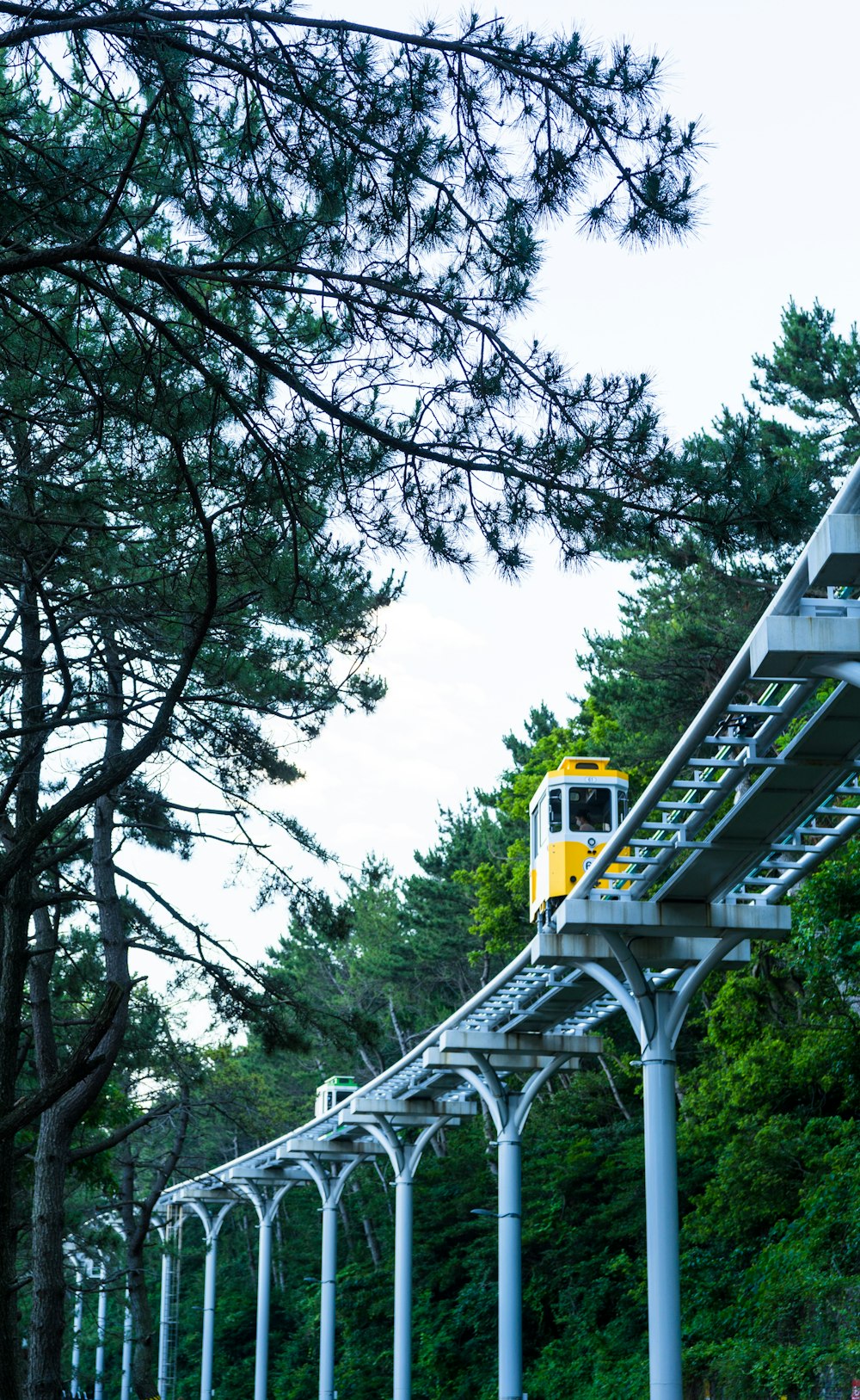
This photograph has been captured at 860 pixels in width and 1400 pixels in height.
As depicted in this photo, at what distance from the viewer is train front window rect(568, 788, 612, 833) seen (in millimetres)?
18016

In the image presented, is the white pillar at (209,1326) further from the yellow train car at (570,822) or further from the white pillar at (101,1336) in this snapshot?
the yellow train car at (570,822)

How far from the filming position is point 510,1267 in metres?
19.1

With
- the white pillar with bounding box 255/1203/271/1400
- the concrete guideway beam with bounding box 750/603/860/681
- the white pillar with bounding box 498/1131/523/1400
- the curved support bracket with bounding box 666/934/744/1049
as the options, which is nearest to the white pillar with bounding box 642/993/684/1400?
the curved support bracket with bounding box 666/934/744/1049

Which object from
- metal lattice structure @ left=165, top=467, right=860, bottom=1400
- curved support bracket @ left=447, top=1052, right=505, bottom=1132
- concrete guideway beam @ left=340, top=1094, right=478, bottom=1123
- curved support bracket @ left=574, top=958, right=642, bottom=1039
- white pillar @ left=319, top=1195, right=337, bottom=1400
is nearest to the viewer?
metal lattice structure @ left=165, top=467, right=860, bottom=1400

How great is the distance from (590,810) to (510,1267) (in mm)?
5717

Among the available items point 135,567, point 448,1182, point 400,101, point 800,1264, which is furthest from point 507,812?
point 400,101

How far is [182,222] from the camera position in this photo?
688 cm

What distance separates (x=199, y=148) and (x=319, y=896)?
8.04 meters

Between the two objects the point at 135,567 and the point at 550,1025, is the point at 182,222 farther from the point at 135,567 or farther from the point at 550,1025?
the point at 550,1025

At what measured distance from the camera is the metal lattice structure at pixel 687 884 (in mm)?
8734

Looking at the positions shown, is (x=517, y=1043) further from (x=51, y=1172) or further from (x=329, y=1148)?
(x=329, y=1148)

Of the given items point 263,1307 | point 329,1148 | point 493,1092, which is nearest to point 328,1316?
point 329,1148

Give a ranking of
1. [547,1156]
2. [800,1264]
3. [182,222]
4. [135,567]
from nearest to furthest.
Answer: [182,222] → [135,567] → [800,1264] → [547,1156]

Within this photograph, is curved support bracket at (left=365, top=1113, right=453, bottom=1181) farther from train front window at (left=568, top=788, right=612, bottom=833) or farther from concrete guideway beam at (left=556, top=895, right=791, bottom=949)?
concrete guideway beam at (left=556, top=895, right=791, bottom=949)
